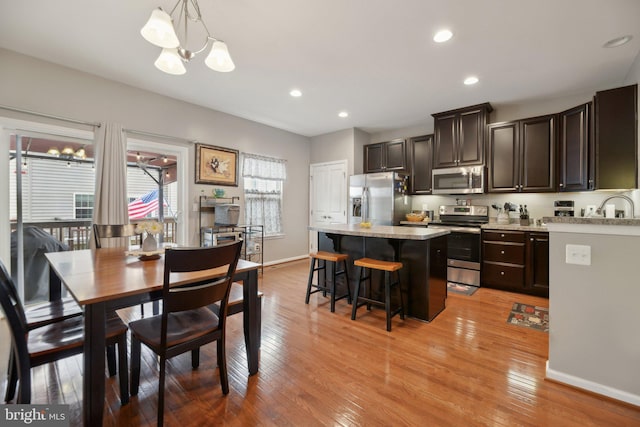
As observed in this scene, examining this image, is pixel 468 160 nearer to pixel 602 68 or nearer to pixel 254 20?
pixel 602 68

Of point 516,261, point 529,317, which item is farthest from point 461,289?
point 529,317

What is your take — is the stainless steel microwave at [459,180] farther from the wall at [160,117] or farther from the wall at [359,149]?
the wall at [160,117]

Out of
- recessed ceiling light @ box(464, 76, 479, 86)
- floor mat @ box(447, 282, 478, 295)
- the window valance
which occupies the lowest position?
floor mat @ box(447, 282, 478, 295)

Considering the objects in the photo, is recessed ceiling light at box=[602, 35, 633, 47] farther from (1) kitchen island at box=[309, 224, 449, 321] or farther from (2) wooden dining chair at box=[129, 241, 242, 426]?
(2) wooden dining chair at box=[129, 241, 242, 426]

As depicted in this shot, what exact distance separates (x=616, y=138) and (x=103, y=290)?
4.75 m

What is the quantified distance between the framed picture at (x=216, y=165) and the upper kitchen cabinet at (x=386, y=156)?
2616 mm

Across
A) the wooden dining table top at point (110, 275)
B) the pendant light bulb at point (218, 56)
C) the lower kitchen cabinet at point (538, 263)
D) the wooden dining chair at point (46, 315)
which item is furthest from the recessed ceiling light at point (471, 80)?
the wooden dining chair at point (46, 315)

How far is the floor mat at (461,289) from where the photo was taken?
12.5 feet

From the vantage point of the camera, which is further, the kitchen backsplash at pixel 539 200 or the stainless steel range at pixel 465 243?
the stainless steel range at pixel 465 243

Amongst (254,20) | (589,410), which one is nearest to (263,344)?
(589,410)

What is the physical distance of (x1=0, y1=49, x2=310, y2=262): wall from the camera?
288 cm

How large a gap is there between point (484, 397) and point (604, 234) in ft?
4.18

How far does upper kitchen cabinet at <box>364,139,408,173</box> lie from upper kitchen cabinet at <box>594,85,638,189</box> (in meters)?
2.58

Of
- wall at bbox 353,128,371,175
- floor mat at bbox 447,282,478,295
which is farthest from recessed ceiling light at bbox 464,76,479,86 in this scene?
floor mat at bbox 447,282,478,295
